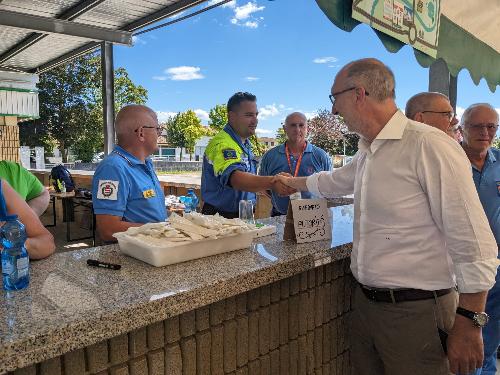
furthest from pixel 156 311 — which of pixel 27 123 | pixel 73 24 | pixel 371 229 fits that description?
pixel 27 123

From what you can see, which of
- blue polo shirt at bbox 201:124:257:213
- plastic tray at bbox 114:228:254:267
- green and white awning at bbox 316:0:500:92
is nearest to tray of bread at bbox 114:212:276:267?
plastic tray at bbox 114:228:254:267

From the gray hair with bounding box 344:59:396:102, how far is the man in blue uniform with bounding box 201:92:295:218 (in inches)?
47.5

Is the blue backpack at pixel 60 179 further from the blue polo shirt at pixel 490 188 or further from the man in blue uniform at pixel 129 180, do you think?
the blue polo shirt at pixel 490 188

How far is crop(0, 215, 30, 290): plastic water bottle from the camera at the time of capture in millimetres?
1168

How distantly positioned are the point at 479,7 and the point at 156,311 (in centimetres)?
373

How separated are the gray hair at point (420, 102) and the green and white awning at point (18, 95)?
29.9 ft

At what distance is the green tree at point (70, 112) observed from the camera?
2203cm

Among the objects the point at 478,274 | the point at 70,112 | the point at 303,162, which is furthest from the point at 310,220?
the point at 70,112

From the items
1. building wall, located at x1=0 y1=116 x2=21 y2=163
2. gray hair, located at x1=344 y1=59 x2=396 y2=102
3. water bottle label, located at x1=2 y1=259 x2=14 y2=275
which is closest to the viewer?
water bottle label, located at x1=2 y1=259 x2=14 y2=275

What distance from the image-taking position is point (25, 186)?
2480 millimetres

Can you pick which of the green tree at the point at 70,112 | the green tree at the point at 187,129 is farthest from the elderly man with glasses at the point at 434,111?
the green tree at the point at 187,129

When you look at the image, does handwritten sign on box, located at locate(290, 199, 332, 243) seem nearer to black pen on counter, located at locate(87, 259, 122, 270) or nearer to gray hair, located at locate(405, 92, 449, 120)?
black pen on counter, located at locate(87, 259, 122, 270)

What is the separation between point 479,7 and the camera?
3.39m

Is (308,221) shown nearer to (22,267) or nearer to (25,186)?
(22,267)
